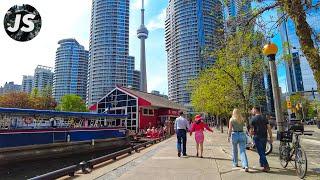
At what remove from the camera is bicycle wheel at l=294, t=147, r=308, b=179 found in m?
7.30

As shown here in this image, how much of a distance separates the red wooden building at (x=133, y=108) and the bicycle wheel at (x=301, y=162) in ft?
107

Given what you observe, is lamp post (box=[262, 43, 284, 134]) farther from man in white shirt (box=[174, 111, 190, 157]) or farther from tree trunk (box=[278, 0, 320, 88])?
man in white shirt (box=[174, 111, 190, 157])

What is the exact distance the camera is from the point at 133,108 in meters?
41.0

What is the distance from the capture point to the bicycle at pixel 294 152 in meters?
7.44

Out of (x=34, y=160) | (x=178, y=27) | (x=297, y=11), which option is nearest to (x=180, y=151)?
(x=297, y=11)

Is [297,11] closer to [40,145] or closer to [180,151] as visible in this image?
[180,151]

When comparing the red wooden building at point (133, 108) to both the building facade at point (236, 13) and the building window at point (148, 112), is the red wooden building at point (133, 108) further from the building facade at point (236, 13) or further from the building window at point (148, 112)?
the building facade at point (236, 13)

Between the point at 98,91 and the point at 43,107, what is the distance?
82.9 meters

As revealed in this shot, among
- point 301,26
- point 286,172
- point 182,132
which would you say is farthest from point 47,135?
point 301,26

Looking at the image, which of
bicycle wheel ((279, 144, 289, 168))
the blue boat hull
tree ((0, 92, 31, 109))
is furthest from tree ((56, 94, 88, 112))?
bicycle wheel ((279, 144, 289, 168))

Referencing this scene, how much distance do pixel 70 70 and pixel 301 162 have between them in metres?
151

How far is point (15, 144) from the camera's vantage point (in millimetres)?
19781

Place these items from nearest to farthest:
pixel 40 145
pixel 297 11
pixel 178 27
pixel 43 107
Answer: pixel 297 11, pixel 40 145, pixel 178 27, pixel 43 107

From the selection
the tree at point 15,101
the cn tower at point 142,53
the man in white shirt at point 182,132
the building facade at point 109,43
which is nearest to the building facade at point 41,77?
the building facade at point 109,43
